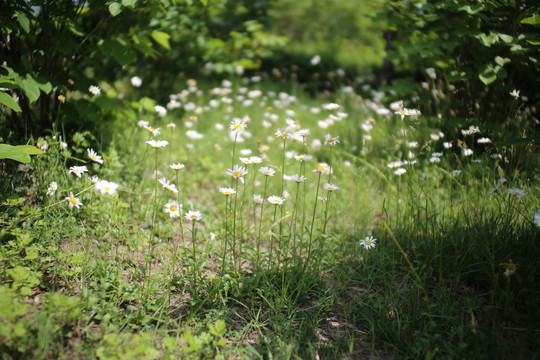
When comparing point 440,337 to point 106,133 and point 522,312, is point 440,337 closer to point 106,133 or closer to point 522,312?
point 522,312

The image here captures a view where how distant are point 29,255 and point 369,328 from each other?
1.67 metres

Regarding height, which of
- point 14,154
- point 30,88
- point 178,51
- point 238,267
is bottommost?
point 238,267

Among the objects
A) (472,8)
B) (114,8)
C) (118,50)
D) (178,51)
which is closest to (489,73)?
(472,8)

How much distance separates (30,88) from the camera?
202cm

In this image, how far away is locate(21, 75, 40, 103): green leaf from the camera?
6.49 ft

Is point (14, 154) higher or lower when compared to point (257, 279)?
higher

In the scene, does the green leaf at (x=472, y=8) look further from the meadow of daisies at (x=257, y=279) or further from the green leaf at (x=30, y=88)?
the green leaf at (x=30, y=88)

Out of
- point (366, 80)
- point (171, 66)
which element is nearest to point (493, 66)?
point (171, 66)

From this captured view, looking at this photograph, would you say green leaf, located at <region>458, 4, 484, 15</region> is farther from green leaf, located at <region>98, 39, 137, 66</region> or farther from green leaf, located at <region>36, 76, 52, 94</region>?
green leaf, located at <region>36, 76, 52, 94</region>

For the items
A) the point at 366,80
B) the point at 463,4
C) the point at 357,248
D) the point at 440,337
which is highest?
the point at 463,4

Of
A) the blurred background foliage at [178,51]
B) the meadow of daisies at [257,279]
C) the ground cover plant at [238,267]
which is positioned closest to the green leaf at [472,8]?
the blurred background foliage at [178,51]

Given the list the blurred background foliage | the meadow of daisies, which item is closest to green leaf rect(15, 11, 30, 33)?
the blurred background foliage

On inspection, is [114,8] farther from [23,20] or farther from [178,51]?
[178,51]

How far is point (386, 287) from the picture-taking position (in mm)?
1847
